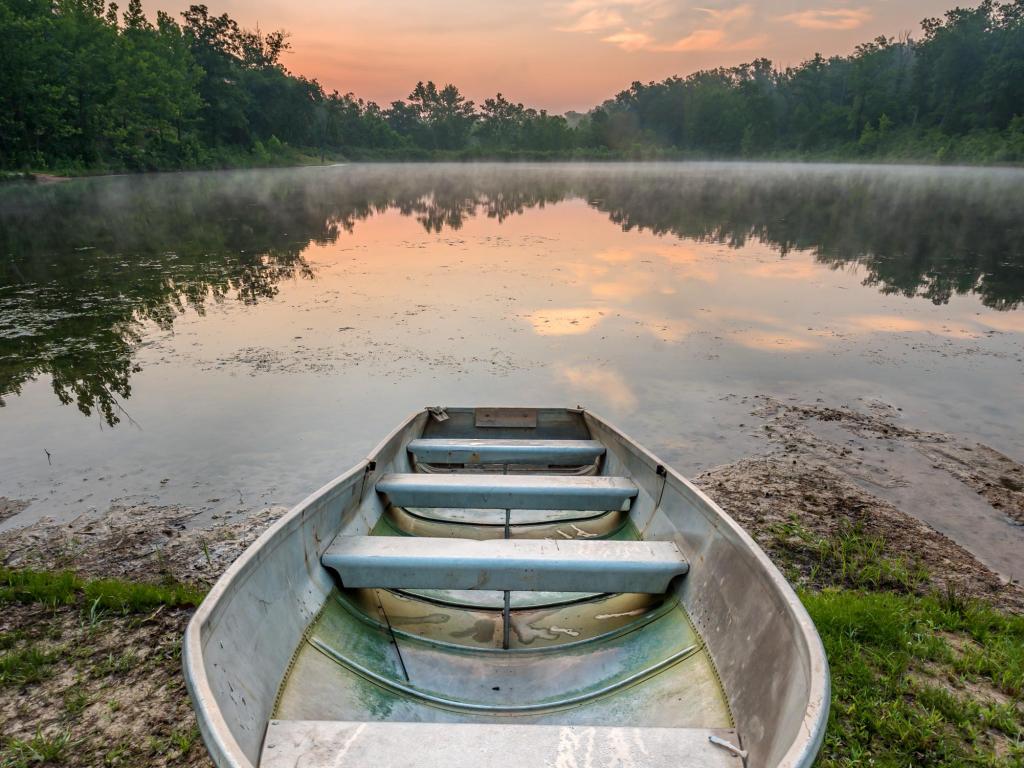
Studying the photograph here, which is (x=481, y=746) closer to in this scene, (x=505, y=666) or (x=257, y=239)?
(x=505, y=666)

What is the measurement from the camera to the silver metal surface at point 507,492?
167 inches

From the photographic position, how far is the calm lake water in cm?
663

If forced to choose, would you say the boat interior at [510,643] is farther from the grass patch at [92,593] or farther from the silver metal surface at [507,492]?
the grass patch at [92,593]

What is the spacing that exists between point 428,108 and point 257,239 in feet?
431

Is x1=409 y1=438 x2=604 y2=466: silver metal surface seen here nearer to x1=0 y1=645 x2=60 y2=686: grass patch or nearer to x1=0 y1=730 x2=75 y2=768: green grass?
x1=0 y1=645 x2=60 y2=686: grass patch

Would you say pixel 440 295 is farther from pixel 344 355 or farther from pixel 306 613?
pixel 306 613

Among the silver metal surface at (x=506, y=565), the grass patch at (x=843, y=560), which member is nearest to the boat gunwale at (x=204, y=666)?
the silver metal surface at (x=506, y=565)

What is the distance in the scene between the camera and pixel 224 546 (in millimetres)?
4785

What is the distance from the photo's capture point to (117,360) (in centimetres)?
906

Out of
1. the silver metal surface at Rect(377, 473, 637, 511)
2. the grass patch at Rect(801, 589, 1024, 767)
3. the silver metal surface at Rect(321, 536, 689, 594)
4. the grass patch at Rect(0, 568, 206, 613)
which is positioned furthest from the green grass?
the grass patch at Rect(801, 589, 1024, 767)

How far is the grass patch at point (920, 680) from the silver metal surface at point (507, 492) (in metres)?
1.52

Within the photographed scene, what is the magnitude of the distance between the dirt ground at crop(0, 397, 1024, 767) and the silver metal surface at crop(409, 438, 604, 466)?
141 centimetres

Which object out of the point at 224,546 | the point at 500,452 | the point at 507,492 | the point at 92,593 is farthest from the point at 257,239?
the point at 507,492

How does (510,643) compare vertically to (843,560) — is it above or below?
above
